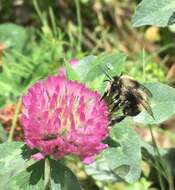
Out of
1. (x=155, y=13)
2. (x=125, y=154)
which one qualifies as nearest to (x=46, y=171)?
(x=125, y=154)

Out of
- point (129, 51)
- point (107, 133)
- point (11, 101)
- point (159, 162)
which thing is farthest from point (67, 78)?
point (129, 51)

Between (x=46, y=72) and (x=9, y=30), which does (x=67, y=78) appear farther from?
(x=9, y=30)

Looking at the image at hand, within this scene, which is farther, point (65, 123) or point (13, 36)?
point (13, 36)

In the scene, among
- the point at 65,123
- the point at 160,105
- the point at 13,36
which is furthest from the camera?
the point at 13,36

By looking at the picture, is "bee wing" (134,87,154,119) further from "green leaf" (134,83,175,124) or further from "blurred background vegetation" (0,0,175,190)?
"blurred background vegetation" (0,0,175,190)

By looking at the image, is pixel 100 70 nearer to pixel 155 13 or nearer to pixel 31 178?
pixel 155 13

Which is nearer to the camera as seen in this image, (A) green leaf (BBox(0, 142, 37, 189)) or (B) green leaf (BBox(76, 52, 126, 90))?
(A) green leaf (BBox(0, 142, 37, 189))

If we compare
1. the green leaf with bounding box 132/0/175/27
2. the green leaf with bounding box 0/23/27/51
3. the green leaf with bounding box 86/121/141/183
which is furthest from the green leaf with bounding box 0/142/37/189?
the green leaf with bounding box 0/23/27/51
